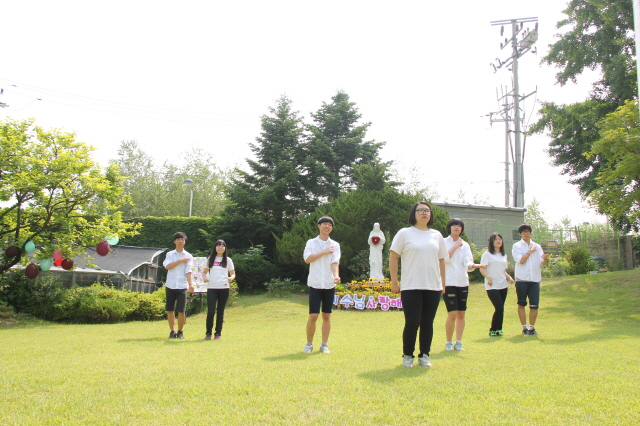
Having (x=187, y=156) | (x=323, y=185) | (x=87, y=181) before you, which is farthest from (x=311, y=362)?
(x=187, y=156)

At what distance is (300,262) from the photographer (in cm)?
2117

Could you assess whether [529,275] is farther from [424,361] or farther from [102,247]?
[102,247]

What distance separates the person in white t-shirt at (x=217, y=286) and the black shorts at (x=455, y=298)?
3737 mm

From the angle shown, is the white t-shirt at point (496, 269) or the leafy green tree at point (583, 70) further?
the leafy green tree at point (583, 70)

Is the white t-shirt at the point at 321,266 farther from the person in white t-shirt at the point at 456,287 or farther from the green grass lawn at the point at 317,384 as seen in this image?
the person in white t-shirt at the point at 456,287

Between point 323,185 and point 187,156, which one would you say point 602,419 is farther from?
point 187,156

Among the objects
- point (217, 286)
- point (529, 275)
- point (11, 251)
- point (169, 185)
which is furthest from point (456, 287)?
point (169, 185)

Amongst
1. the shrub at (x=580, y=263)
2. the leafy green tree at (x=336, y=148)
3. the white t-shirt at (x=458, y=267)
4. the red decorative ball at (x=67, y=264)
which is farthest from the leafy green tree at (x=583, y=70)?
the red decorative ball at (x=67, y=264)

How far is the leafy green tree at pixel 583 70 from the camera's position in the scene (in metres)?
19.8

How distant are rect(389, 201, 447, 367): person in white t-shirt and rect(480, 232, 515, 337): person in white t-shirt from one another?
10.7ft

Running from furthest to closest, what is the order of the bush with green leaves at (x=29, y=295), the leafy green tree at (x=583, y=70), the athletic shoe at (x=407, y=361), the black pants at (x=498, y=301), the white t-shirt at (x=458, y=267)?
the leafy green tree at (x=583, y=70)
the bush with green leaves at (x=29, y=295)
the black pants at (x=498, y=301)
the white t-shirt at (x=458, y=267)
the athletic shoe at (x=407, y=361)

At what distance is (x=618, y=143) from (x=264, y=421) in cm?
1335

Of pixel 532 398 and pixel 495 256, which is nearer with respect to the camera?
pixel 532 398

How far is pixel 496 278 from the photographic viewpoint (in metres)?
7.98
